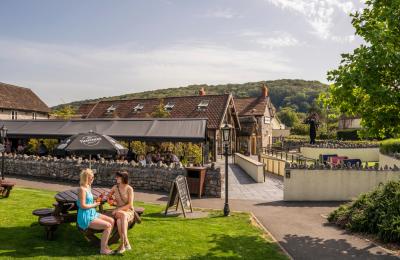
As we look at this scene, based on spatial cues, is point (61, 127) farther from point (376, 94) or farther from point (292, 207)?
point (376, 94)

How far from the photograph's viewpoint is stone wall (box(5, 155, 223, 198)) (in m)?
16.9

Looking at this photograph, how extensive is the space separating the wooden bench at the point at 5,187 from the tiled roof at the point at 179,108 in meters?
24.0

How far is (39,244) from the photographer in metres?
8.02

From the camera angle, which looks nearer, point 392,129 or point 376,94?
point 376,94

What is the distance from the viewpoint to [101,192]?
31.7 ft

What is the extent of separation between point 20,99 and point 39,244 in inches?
1956

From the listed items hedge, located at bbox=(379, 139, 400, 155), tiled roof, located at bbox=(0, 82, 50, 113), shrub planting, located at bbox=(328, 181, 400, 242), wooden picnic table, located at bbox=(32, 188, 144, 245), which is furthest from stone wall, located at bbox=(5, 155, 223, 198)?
tiled roof, located at bbox=(0, 82, 50, 113)

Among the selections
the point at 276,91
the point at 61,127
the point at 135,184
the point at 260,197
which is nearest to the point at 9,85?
the point at 61,127

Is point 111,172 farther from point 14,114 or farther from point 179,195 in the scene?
point 14,114

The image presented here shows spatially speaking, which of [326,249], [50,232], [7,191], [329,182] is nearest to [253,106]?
[329,182]

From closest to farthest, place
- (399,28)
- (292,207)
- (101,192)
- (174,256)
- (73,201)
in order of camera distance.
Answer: (174,256) < (73,201) < (101,192) < (399,28) < (292,207)

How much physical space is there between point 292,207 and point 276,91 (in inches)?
6136

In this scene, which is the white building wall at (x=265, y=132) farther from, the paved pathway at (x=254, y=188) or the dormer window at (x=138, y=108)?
the paved pathway at (x=254, y=188)

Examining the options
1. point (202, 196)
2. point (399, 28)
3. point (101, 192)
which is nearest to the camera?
point (101, 192)
